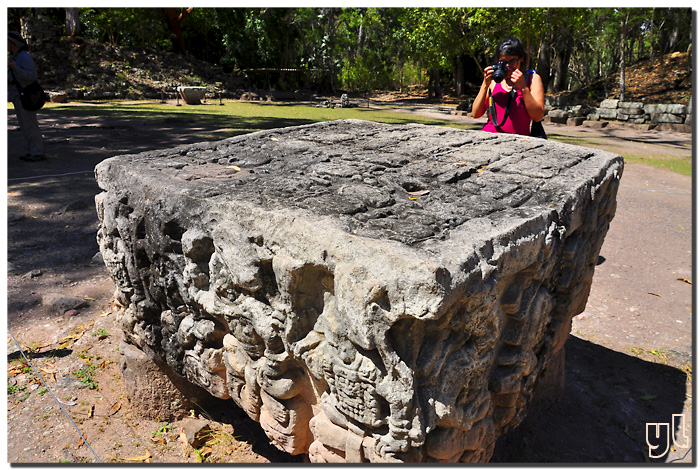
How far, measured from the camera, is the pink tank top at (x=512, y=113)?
323cm

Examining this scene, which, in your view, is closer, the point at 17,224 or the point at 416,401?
the point at 416,401

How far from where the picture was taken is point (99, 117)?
39.6ft

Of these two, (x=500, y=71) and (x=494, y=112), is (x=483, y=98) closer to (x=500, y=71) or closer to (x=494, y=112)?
(x=494, y=112)

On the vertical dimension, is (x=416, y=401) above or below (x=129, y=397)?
above

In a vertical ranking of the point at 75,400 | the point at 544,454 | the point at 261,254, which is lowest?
the point at 544,454

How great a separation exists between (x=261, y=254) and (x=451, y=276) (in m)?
0.63

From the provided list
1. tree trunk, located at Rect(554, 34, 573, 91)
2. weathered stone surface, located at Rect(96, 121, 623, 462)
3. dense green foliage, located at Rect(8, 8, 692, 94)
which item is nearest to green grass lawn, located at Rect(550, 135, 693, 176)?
dense green foliage, located at Rect(8, 8, 692, 94)

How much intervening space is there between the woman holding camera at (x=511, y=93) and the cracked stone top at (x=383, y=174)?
269 millimetres

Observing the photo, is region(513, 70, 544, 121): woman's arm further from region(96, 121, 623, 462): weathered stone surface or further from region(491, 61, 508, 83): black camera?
region(96, 121, 623, 462): weathered stone surface

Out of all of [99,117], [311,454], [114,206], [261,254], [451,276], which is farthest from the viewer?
[99,117]

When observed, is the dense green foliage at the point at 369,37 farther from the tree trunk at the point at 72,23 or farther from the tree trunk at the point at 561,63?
the tree trunk at the point at 72,23

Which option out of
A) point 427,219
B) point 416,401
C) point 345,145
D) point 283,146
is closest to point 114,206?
point 283,146

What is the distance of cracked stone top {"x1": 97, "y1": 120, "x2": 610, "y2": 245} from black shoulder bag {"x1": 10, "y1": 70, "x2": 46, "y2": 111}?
4.80 m

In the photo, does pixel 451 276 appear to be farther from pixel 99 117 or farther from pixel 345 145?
pixel 99 117
